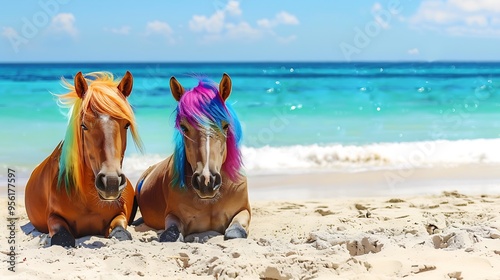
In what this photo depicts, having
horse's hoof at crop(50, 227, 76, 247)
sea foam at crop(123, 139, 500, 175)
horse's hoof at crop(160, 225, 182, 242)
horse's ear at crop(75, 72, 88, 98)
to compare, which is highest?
horse's ear at crop(75, 72, 88, 98)

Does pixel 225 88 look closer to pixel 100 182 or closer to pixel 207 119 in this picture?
pixel 207 119

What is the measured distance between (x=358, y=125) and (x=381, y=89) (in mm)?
12632

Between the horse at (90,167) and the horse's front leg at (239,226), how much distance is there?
1.94 feet

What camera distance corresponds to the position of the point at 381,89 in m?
25.5

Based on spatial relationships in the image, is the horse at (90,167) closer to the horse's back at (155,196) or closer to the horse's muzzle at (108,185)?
the horse's muzzle at (108,185)

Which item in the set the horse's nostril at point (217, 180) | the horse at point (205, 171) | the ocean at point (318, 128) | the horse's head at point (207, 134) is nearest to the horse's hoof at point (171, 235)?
the horse at point (205, 171)

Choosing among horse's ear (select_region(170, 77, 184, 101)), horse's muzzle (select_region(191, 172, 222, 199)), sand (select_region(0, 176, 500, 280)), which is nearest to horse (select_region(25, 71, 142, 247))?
sand (select_region(0, 176, 500, 280))

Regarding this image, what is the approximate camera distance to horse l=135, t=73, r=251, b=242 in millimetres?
3855

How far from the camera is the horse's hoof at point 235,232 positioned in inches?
159

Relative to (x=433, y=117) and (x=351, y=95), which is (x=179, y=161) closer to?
(x=433, y=117)

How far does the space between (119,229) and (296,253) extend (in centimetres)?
109

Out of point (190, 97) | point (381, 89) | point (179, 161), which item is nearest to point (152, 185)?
point (179, 161)

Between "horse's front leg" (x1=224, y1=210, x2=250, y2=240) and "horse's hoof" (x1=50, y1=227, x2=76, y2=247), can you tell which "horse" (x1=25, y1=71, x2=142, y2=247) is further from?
"horse's front leg" (x1=224, y1=210, x2=250, y2=240)

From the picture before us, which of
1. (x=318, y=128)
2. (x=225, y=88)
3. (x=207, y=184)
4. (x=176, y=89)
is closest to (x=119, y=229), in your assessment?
(x=207, y=184)
